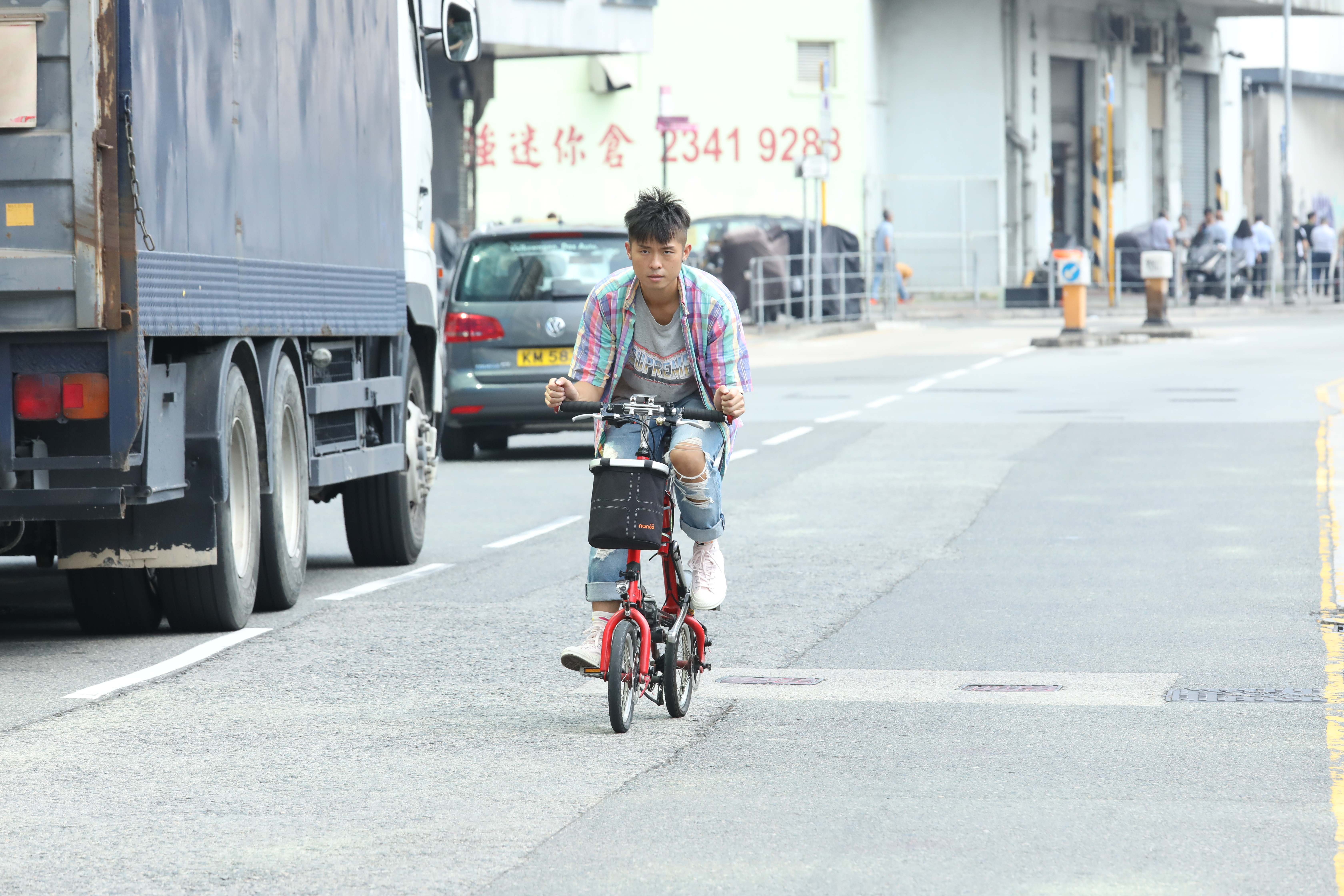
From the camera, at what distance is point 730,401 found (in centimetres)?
691

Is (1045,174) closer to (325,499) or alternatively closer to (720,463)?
(325,499)

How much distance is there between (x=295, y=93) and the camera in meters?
9.86

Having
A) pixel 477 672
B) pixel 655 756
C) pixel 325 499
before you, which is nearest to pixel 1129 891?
pixel 655 756

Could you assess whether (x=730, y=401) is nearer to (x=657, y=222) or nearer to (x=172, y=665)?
(x=657, y=222)

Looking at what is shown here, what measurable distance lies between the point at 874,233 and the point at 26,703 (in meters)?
39.7

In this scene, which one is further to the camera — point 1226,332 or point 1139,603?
point 1226,332

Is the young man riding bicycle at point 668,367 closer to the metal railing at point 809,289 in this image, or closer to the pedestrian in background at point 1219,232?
the metal railing at point 809,289

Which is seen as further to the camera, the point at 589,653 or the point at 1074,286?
the point at 1074,286

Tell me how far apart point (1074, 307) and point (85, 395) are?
2661cm

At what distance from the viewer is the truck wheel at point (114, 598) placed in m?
9.05

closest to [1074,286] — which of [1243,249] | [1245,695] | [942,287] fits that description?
[942,287]

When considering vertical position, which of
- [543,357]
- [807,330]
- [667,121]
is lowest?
[543,357]

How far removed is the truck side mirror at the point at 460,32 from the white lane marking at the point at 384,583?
8.81 feet

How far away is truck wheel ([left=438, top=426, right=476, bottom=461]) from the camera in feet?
60.4
